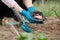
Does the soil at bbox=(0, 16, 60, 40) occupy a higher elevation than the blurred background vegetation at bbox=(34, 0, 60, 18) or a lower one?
lower

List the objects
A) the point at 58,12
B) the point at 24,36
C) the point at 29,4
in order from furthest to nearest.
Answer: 1. the point at 58,12
2. the point at 29,4
3. the point at 24,36

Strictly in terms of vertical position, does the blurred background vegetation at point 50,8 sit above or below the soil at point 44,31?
above

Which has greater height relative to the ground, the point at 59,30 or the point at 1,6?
the point at 1,6

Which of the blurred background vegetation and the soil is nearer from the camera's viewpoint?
the soil

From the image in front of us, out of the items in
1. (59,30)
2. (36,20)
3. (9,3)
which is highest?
(9,3)

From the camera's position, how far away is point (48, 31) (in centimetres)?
214

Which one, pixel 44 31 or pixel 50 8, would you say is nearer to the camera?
pixel 44 31

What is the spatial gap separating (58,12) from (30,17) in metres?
1.23

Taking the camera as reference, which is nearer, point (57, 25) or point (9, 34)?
point (9, 34)

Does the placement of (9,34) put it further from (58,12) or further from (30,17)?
(58,12)

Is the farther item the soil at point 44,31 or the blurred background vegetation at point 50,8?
the blurred background vegetation at point 50,8

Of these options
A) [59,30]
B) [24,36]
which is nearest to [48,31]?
[59,30]

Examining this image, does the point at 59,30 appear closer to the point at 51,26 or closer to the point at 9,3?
the point at 51,26

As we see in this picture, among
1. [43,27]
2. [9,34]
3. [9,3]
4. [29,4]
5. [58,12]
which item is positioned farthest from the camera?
[58,12]
